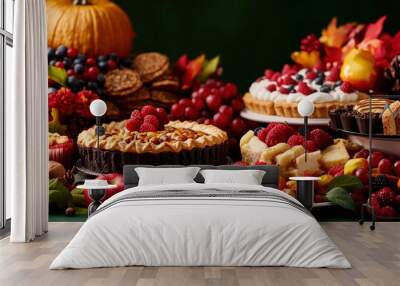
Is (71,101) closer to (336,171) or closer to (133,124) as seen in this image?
(133,124)

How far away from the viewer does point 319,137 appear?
23.7ft

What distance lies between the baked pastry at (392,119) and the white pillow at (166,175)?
1682mm

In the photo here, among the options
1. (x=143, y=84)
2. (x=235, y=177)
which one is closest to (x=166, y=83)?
(x=143, y=84)

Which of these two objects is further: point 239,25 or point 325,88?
point 239,25

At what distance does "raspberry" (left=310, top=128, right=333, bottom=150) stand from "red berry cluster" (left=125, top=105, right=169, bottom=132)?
4.57 ft

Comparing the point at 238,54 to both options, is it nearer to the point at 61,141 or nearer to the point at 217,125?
the point at 217,125

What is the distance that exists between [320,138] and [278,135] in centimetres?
41

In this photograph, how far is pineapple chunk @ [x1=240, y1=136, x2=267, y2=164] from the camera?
281 inches

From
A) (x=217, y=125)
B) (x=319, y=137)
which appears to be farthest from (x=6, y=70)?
(x=319, y=137)

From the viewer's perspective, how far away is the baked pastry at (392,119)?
664 centimetres

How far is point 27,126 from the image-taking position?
5965 mm

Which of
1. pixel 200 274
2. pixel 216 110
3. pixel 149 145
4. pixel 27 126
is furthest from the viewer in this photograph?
pixel 216 110

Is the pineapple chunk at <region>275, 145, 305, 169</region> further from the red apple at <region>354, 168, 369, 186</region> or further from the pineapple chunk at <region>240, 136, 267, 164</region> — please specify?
the red apple at <region>354, 168, 369, 186</region>

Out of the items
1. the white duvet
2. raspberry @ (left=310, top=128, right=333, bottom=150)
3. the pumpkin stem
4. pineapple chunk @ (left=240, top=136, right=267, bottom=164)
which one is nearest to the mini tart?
pineapple chunk @ (left=240, top=136, right=267, bottom=164)
